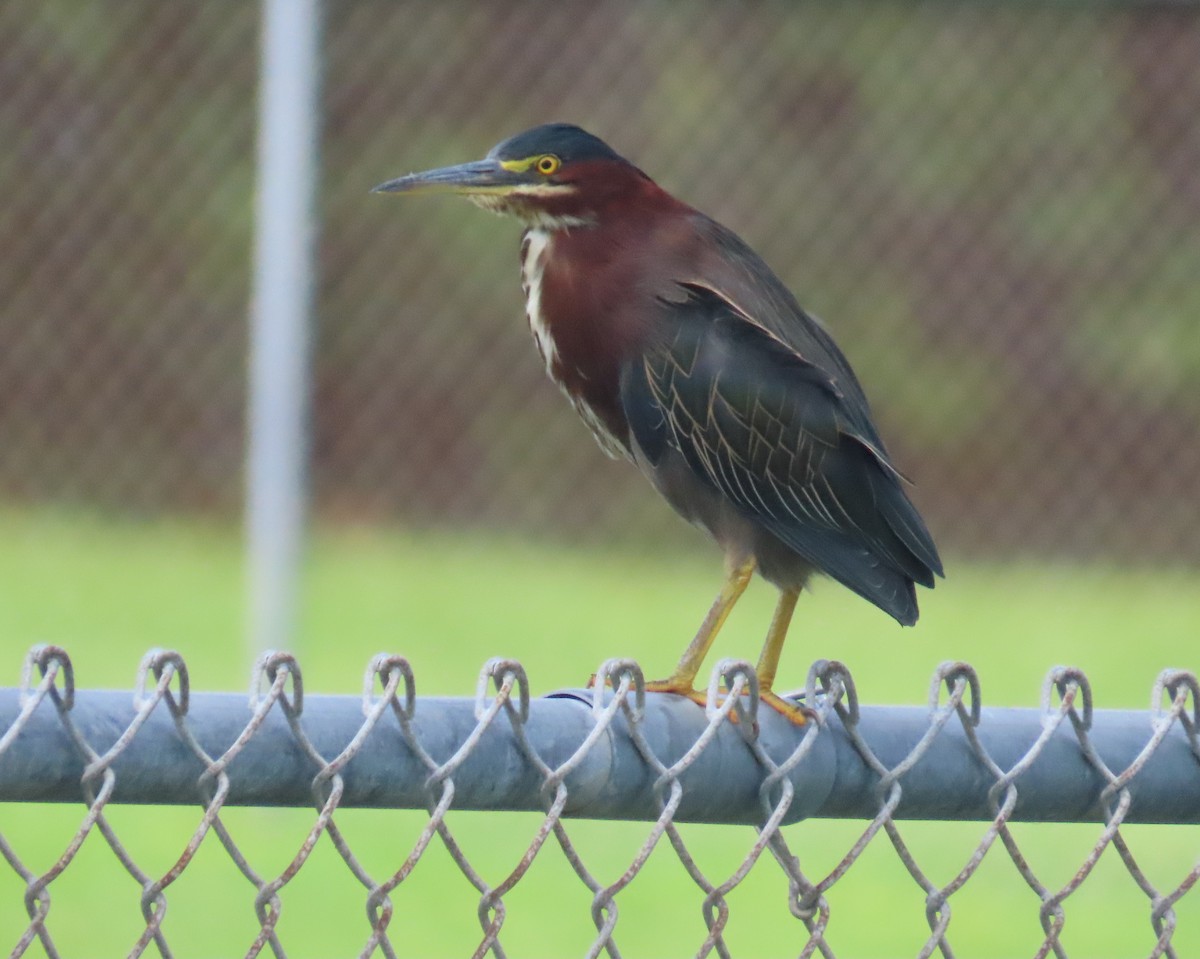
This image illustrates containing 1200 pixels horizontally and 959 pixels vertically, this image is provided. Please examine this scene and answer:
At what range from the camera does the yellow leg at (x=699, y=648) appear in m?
2.35

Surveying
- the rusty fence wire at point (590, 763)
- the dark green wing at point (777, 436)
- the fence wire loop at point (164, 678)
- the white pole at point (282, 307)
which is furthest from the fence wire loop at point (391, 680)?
the white pole at point (282, 307)

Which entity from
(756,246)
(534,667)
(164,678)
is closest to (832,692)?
(164,678)

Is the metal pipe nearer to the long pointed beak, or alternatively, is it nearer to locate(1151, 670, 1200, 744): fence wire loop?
locate(1151, 670, 1200, 744): fence wire loop

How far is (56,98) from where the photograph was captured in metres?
7.02

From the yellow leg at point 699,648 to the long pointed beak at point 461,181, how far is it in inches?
26.4

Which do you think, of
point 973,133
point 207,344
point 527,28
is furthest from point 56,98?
point 973,133

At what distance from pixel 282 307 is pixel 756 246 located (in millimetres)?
3500

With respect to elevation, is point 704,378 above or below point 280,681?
above

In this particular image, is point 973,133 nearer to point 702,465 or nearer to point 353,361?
point 353,361

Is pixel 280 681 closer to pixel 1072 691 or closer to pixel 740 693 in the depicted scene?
pixel 740 693

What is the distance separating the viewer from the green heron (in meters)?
2.50

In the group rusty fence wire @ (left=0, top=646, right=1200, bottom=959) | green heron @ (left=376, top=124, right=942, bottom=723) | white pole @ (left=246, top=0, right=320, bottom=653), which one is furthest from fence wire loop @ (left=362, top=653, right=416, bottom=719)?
white pole @ (left=246, top=0, right=320, bottom=653)

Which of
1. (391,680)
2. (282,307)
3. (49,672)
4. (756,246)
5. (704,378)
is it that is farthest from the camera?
(756,246)

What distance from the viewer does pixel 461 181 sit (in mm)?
2518
